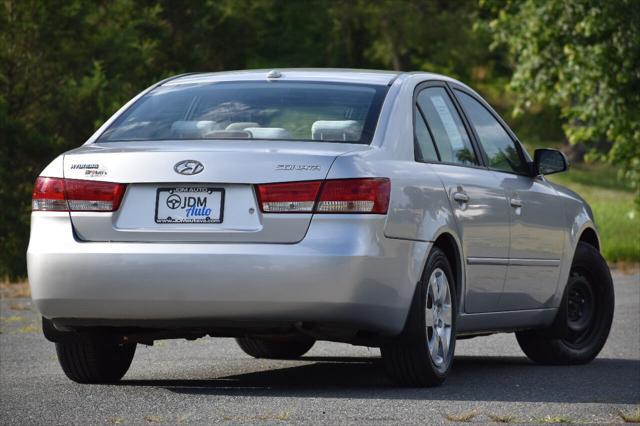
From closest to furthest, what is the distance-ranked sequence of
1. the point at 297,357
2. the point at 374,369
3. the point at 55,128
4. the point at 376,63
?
the point at 374,369
the point at 297,357
the point at 55,128
the point at 376,63

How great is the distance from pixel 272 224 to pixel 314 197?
232 mm

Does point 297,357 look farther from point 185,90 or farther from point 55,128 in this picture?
point 55,128

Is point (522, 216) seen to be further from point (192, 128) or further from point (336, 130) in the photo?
point (192, 128)

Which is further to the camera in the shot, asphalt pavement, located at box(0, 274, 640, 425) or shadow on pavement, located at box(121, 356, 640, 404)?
shadow on pavement, located at box(121, 356, 640, 404)

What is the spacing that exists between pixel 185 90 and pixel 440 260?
1.70m

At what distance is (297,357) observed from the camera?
10.2 meters

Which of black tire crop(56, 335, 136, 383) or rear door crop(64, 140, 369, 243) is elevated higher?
rear door crop(64, 140, 369, 243)

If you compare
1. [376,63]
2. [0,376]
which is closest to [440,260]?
[0,376]

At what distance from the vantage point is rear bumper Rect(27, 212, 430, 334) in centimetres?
720

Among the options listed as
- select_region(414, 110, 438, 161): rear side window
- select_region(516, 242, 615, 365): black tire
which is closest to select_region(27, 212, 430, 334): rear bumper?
select_region(414, 110, 438, 161): rear side window

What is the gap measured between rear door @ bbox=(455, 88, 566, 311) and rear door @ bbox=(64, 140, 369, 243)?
1.84 meters

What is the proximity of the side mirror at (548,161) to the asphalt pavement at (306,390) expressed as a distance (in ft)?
4.04

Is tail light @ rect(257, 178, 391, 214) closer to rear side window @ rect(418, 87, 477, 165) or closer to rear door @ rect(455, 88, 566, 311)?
rear side window @ rect(418, 87, 477, 165)

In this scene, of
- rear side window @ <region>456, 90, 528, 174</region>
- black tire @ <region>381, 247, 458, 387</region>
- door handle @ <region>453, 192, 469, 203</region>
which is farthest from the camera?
rear side window @ <region>456, 90, 528, 174</region>
